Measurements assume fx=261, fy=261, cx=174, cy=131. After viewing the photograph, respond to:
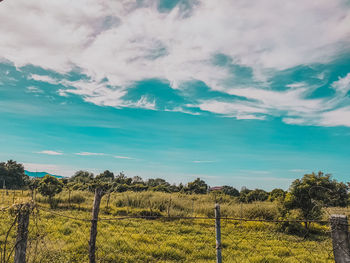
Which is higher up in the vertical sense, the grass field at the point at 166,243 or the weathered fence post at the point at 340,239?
the weathered fence post at the point at 340,239

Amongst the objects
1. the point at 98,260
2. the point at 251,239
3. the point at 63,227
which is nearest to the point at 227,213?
the point at 251,239

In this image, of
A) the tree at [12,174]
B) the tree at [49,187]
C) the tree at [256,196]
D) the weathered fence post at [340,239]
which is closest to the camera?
the weathered fence post at [340,239]

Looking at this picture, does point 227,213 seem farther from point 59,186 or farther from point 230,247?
point 59,186

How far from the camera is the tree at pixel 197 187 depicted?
986 inches

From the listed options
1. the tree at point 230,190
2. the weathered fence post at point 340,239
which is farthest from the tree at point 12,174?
the weathered fence post at point 340,239

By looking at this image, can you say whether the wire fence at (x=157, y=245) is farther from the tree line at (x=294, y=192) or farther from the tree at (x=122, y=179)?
the tree at (x=122, y=179)

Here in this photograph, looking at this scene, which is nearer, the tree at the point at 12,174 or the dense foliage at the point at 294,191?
the dense foliage at the point at 294,191

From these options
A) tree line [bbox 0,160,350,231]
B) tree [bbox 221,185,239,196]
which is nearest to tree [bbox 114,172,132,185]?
tree line [bbox 0,160,350,231]

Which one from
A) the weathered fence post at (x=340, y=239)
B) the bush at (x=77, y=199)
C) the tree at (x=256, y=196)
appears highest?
the weathered fence post at (x=340, y=239)

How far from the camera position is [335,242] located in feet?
9.08

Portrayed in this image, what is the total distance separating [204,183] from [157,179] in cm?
1041

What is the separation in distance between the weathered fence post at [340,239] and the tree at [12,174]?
42667 mm

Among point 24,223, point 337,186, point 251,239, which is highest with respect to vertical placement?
point 337,186

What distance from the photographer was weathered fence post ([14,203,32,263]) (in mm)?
3684
